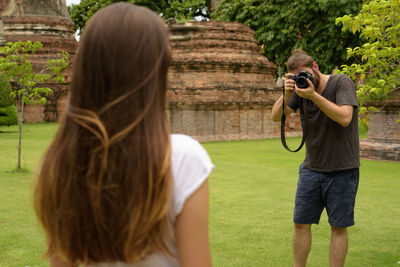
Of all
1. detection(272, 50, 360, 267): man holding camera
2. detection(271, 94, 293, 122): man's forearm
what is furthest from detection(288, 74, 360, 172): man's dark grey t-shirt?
detection(271, 94, 293, 122): man's forearm

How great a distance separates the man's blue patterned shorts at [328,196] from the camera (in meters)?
3.17

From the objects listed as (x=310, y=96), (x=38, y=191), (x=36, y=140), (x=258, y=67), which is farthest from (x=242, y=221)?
(x=258, y=67)

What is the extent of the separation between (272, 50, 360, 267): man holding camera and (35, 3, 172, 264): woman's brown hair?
6.47 ft

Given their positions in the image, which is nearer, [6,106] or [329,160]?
[329,160]

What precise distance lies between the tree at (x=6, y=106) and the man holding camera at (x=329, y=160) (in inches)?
665

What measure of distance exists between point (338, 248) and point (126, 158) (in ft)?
7.77

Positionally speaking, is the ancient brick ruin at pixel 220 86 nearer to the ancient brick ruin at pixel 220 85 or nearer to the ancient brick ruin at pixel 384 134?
the ancient brick ruin at pixel 220 85

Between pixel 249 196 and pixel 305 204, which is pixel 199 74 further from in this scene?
pixel 305 204

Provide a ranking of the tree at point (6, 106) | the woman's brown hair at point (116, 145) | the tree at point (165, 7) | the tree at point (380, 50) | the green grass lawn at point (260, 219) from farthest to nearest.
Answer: the tree at point (165, 7)
the tree at point (6, 106)
the tree at point (380, 50)
the green grass lawn at point (260, 219)
the woman's brown hair at point (116, 145)

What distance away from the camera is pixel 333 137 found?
3199mm

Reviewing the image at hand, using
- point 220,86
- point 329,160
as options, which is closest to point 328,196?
point 329,160

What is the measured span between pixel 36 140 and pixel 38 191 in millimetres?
14247

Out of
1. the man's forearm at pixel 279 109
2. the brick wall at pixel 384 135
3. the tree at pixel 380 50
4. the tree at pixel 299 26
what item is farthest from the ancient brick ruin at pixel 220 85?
the man's forearm at pixel 279 109

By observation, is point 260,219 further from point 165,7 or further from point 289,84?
point 165,7
